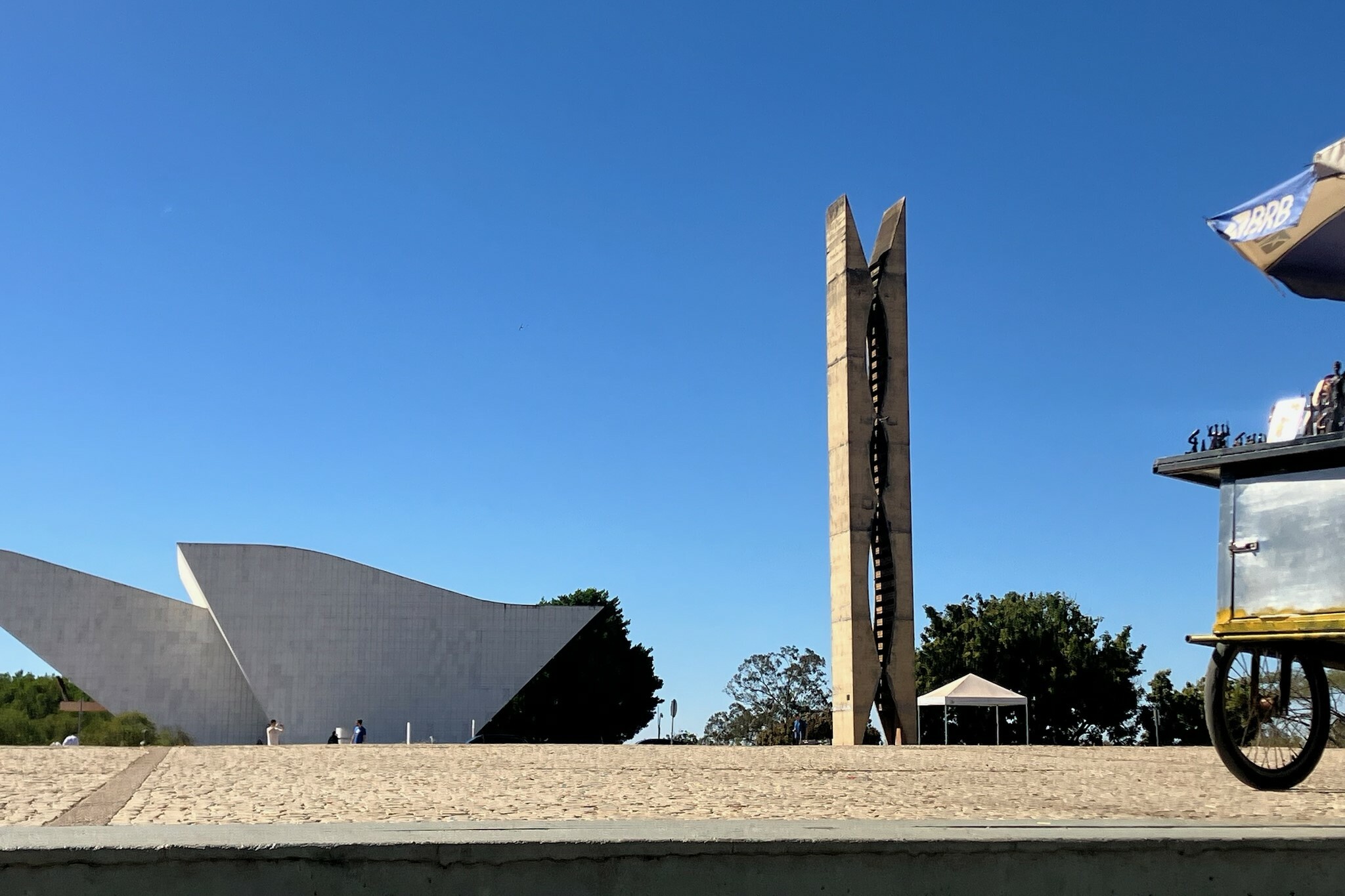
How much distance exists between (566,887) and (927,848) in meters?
1.04

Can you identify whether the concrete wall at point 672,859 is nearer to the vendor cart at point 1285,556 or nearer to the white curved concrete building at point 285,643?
the vendor cart at point 1285,556

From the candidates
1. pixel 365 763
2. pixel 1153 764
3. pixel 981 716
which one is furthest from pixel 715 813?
pixel 981 716

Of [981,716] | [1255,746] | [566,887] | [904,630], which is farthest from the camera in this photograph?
[981,716]

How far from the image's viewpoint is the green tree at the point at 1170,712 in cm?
4991

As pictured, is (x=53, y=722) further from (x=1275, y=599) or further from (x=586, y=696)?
(x=1275, y=599)

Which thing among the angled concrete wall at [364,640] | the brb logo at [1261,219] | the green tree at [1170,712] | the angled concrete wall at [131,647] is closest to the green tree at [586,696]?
the angled concrete wall at [364,640]

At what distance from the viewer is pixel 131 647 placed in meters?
49.5

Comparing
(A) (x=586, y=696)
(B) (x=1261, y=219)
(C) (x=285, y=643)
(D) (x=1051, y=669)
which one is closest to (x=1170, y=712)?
(D) (x=1051, y=669)

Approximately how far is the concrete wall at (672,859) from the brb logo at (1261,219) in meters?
5.78

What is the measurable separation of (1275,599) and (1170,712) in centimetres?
4626

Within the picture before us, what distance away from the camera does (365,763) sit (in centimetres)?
1302

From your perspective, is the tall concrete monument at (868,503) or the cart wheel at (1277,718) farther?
the tall concrete monument at (868,503)

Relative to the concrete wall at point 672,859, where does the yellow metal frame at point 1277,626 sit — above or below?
above

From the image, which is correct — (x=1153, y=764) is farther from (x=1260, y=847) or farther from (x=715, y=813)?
(x=1260, y=847)
